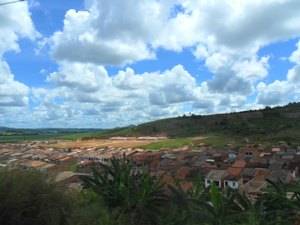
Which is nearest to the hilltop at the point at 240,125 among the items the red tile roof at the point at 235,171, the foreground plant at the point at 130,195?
the red tile roof at the point at 235,171

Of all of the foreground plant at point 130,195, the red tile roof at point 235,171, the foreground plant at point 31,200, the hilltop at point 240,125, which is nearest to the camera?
the foreground plant at point 31,200

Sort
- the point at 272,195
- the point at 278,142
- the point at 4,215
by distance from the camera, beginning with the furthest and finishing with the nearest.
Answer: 1. the point at 278,142
2. the point at 272,195
3. the point at 4,215

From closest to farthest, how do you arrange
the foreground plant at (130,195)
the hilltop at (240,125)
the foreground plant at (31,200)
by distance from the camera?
the foreground plant at (31,200) → the foreground plant at (130,195) → the hilltop at (240,125)

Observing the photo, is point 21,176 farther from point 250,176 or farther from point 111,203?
point 250,176

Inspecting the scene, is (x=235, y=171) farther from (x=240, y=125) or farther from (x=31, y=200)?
(x=240, y=125)

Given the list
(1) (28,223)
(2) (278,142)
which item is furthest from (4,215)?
(2) (278,142)

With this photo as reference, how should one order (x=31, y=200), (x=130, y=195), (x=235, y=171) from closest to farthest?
(x=31, y=200), (x=130, y=195), (x=235, y=171)

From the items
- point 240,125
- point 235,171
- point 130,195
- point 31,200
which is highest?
point 240,125

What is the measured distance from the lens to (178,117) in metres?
170

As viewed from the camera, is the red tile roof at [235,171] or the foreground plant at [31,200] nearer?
the foreground plant at [31,200]

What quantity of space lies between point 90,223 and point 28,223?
109 centimetres

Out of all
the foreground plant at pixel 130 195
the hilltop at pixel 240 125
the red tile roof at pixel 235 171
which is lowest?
the red tile roof at pixel 235 171

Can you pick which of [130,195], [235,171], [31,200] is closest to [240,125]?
[235,171]

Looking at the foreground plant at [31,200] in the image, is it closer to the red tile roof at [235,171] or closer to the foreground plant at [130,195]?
the foreground plant at [130,195]
